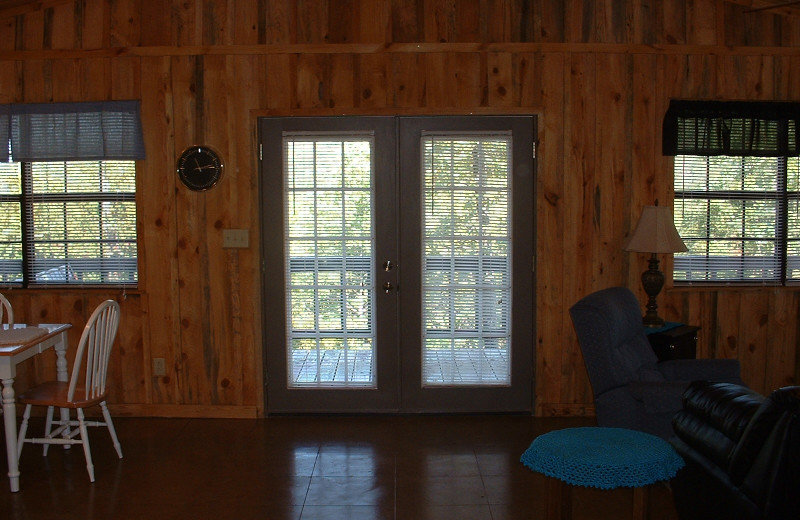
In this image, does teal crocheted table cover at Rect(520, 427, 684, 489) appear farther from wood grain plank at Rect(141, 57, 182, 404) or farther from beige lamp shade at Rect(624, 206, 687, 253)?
wood grain plank at Rect(141, 57, 182, 404)

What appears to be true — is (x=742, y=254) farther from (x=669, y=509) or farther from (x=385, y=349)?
(x=385, y=349)

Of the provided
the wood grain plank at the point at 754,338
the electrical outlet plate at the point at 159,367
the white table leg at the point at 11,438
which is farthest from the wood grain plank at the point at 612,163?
the white table leg at the point at 11,438

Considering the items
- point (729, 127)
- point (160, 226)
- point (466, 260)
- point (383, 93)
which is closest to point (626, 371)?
point (466, 260)

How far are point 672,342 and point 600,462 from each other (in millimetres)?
1926

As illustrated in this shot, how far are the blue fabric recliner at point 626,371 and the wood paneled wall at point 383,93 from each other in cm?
85

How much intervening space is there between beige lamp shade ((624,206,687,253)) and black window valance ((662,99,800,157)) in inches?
20.1

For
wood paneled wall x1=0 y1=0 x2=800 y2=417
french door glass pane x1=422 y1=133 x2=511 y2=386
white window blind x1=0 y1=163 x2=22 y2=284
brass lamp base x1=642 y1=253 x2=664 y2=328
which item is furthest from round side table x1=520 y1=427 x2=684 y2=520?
white window blind x1=0 y1=163 x2=22 y2=284

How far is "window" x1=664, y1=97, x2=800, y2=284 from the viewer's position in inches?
185

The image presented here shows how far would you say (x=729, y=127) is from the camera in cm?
469

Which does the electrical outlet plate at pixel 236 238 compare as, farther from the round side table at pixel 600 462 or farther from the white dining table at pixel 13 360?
the round side table at pixel 600 462

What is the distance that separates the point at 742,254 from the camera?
4.86m

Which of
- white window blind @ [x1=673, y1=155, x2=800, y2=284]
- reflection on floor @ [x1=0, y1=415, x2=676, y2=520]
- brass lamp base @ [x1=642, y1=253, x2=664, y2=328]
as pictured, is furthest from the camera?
white window blind @ [x1=673, y1=155, x2=800, y2=284]

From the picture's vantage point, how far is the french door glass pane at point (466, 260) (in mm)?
4688

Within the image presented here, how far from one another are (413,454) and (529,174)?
190 centimetres
